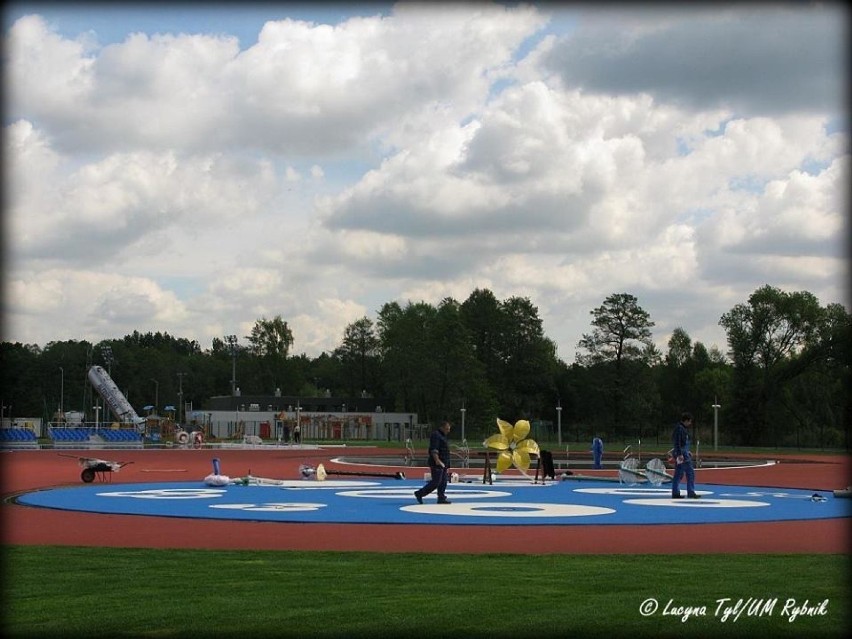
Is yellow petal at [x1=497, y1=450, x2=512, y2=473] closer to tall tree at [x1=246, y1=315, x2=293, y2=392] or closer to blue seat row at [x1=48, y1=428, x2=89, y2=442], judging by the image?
blue seat row at [x1=48, y1=428, x2=89, y2=442]

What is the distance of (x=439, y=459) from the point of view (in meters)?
23.7

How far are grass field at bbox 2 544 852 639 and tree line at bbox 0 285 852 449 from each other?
217 ft

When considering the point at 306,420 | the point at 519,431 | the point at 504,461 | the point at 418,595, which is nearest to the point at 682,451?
the point at 519,431

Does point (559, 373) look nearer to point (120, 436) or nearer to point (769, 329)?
point (769, 329)

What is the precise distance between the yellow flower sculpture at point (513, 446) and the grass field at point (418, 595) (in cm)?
1293

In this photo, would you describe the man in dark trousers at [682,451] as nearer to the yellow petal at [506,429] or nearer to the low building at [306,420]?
the yellow petal at [506,429]

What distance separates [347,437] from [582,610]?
108166 millimetres

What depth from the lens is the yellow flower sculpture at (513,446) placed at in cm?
2828

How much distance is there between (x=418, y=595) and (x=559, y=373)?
380 feet

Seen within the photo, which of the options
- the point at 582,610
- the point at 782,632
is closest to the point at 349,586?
the point at 582,610

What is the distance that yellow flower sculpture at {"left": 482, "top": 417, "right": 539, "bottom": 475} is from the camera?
28281mm

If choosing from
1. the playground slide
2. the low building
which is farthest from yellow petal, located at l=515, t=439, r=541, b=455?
the low building

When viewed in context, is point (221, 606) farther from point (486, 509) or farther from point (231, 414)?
point (231, 414)

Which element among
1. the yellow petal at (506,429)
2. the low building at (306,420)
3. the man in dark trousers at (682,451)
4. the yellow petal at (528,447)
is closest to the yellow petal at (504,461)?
the yellow petal at (528,447)
